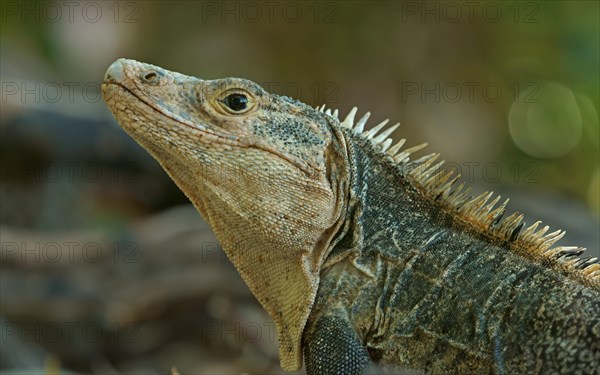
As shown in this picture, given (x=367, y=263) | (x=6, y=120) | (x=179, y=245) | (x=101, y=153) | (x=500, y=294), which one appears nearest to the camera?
(x=500, y=294)

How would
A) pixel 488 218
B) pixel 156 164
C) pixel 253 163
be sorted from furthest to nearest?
pixel 156 164
pixel 253 163
pixel 488 218

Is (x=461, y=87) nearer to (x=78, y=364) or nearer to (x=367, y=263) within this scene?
(x=78, y=364)

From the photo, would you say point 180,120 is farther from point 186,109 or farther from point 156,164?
point 156,164

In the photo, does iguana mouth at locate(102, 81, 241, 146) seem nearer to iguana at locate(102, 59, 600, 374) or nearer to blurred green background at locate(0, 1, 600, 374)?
iguana at locate(102, 59, 600, 374)

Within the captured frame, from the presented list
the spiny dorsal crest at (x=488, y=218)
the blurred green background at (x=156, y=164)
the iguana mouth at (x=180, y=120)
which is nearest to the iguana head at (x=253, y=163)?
the iguana mouth at (x=180, y=120)

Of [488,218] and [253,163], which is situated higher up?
[488,218]

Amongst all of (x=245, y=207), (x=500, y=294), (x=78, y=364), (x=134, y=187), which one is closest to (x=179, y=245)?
(x=78, y=364)

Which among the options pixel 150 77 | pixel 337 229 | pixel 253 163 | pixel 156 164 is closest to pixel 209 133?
pixel 253 163
